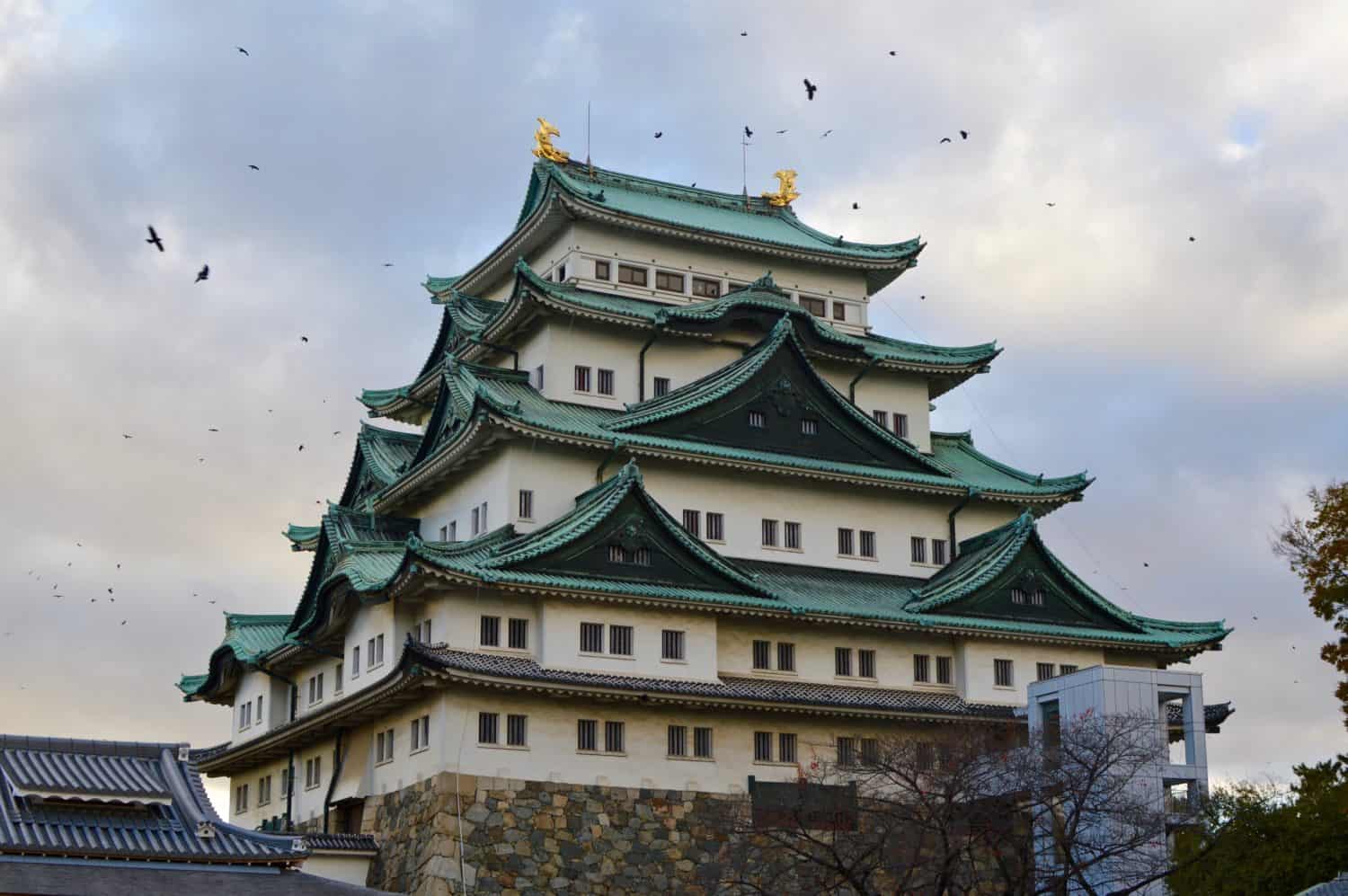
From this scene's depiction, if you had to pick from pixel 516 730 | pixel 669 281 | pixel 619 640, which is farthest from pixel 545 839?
pixel 669 281

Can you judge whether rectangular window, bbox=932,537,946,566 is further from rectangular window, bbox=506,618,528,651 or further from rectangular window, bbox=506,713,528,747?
rectangular window, bbox=506,713,528,747

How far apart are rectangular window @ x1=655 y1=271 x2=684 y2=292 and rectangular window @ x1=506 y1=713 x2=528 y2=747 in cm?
1815

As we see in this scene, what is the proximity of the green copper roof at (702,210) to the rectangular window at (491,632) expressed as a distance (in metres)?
16.4

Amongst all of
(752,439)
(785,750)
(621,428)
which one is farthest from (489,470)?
(785,750)

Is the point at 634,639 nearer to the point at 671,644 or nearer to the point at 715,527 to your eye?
the point at 671,644

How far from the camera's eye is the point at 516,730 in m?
42.8

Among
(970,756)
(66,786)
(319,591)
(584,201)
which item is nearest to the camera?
(66,786)

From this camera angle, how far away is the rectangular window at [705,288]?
186 ft

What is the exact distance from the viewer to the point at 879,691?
48.2 meters

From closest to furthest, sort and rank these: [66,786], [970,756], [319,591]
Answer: [66,786]
[970,756]
[319,591]

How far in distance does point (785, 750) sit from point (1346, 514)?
1665 cm

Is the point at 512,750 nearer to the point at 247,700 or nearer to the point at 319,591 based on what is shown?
the point at 319,591

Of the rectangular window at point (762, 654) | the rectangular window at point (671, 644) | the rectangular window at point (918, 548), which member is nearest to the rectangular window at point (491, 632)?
the rectangular window at point (671, 644)

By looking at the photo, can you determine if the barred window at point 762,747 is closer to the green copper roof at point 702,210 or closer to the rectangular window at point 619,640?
the rectangular window at point 619,640
